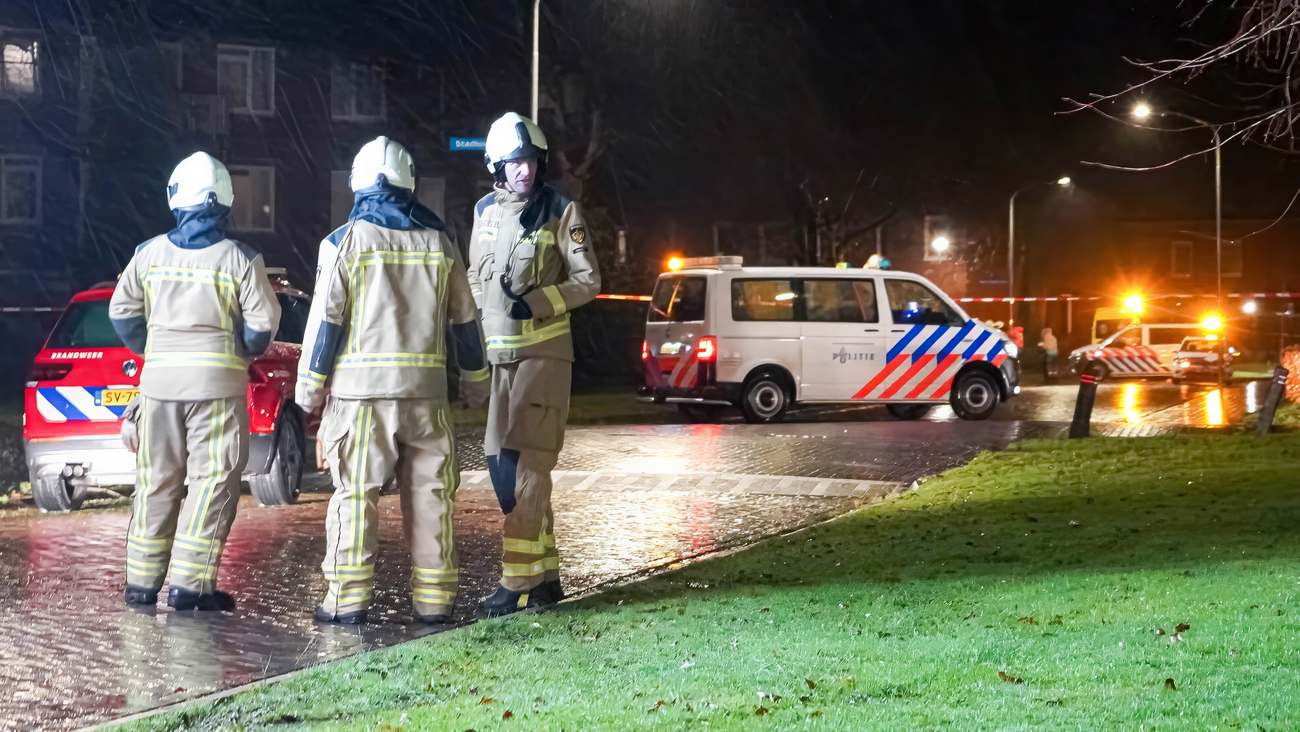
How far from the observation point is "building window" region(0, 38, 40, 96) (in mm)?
41906

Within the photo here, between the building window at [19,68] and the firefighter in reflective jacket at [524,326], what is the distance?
37.8 m

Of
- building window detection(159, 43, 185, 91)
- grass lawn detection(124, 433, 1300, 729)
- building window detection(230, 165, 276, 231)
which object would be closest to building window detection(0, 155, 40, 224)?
building window detection(159, 43, 185, 91)

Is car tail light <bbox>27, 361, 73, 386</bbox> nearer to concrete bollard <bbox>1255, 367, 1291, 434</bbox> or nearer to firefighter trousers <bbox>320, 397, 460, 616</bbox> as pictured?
firefighter trousers <bbox>320, 397, 460, 616</bbox>

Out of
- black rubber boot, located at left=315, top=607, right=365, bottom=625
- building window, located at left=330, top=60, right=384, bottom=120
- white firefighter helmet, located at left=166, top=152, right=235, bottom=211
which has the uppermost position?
building window, located at left=330, top=60, right=384, bottom=120

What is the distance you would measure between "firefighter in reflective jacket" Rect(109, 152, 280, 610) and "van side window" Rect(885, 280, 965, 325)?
1460cm

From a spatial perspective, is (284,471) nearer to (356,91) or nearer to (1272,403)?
(1272,403)

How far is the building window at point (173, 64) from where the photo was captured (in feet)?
138

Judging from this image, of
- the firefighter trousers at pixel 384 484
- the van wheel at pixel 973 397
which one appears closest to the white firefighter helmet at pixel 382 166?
the firefighter trousers at pixel 384 484

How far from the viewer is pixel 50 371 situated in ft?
38.4

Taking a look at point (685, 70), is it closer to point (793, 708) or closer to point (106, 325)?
point (106, 325)

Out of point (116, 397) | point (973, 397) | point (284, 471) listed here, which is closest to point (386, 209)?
point (116, 397)

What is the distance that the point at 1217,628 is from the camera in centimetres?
652

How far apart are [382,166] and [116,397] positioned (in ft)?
17.4

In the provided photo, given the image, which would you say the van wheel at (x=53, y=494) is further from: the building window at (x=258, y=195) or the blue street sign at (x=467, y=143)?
the building window at (x=258, y=195)
